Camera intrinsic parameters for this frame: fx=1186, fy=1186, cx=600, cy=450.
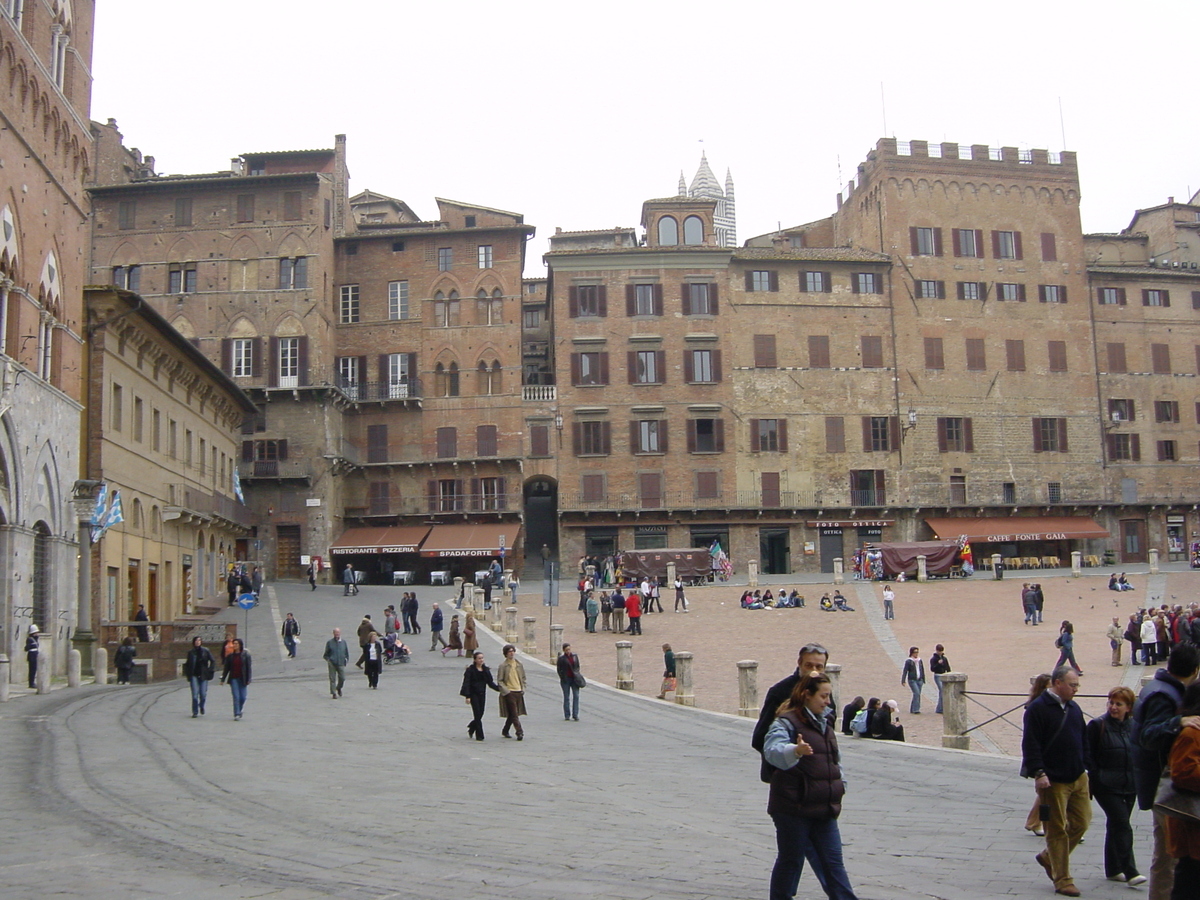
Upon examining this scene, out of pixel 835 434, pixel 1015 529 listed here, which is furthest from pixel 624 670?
pixel 1015 529

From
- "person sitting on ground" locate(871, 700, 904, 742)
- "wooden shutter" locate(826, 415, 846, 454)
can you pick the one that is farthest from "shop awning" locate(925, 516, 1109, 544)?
"person sitting on ground" locate(871, 700, 904, 742)

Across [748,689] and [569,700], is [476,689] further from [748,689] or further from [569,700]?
[748,689]

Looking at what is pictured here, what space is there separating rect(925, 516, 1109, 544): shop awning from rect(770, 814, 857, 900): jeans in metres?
51.9

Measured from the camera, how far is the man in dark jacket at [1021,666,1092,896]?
791 cm

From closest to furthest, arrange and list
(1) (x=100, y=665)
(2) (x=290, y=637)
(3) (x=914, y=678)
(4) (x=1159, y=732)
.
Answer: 1. (4) (x=1159, y=732)
2. (3) (x=914, y=678)
3. (1) (x=100, y=665)
4. (2) (x=290, y=637)

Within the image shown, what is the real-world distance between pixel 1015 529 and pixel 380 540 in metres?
30.2

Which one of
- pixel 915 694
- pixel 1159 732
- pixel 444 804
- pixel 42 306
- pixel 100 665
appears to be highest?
pixel 42 306

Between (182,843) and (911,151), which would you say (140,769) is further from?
(911,151)

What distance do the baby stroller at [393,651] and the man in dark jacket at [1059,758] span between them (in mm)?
21848

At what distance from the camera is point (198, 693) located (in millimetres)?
18859

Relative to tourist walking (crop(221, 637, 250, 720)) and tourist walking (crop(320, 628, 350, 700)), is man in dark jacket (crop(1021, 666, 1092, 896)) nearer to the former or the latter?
tourist walking (crop(221, 637, 250, 720))

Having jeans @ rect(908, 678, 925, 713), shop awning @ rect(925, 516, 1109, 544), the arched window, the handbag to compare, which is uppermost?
the arched window

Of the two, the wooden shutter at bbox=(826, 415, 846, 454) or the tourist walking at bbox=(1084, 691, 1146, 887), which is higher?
the wooden shutter at bbox=(826, 415, 846, 454)

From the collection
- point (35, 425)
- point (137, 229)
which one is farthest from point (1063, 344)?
point (35, 425)
